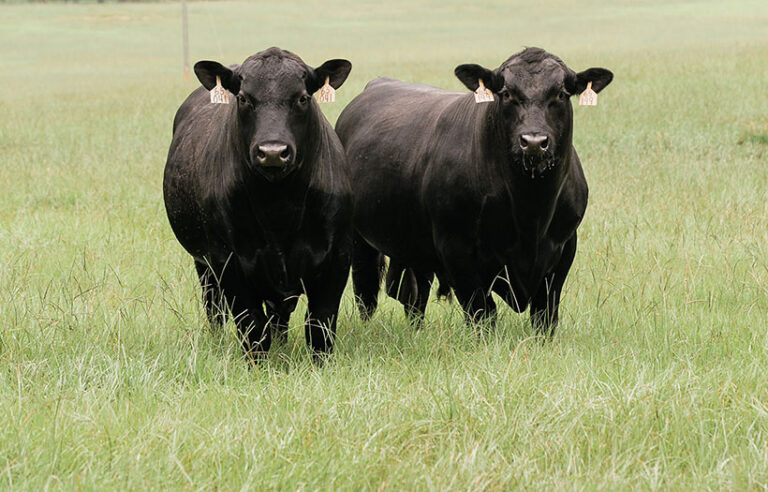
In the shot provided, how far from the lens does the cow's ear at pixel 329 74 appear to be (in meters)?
5.34

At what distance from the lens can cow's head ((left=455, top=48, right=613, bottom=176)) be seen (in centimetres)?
523

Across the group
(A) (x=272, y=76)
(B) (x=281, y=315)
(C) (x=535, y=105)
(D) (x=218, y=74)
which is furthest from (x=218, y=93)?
(C) (x=535, y=105)

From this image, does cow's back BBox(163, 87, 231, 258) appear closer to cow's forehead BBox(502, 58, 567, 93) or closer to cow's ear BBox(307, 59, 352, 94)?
cow's ear BBox(307, 59, 352, 94)

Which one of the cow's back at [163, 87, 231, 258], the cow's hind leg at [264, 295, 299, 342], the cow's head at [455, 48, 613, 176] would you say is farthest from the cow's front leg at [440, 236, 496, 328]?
the cow's back at [163, 87, 231, 258]

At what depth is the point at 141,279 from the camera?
701 cm

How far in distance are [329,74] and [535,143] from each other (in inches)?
48.1

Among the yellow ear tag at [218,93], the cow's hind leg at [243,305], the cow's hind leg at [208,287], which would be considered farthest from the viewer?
the cow's hind leg at [208,287]

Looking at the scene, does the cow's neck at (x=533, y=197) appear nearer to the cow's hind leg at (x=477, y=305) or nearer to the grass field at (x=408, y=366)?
the cow's hind leg at (x=477, y=305)

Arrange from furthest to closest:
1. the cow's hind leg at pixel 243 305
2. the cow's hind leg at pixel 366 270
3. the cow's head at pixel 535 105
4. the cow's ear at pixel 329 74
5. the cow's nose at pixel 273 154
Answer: the cow's hind leg at pixel 366 270 < the cow's hind leg at pixel 243 305 < the cow's ear at pixel 329 74 < the cow's head at pixel 535 105 < the cow's nose at pixel 273 154

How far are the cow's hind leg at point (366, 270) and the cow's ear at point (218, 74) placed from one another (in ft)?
7.59

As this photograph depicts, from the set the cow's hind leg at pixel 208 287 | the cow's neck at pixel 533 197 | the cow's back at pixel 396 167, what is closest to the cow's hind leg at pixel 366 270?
the cow's back at pixel 396 167

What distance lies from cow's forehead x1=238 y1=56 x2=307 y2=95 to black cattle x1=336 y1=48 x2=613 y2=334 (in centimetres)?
102

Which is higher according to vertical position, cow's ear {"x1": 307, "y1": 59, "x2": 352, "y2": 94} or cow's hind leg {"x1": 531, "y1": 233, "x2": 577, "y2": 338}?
cow's ear {"x1": 307, "y1": 59, "x2": 352, "y2": 94}

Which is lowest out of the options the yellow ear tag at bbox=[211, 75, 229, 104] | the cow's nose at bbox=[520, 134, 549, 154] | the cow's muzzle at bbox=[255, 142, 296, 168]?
the cow's muzzle at bbox=[255, 142, 296, 168]
